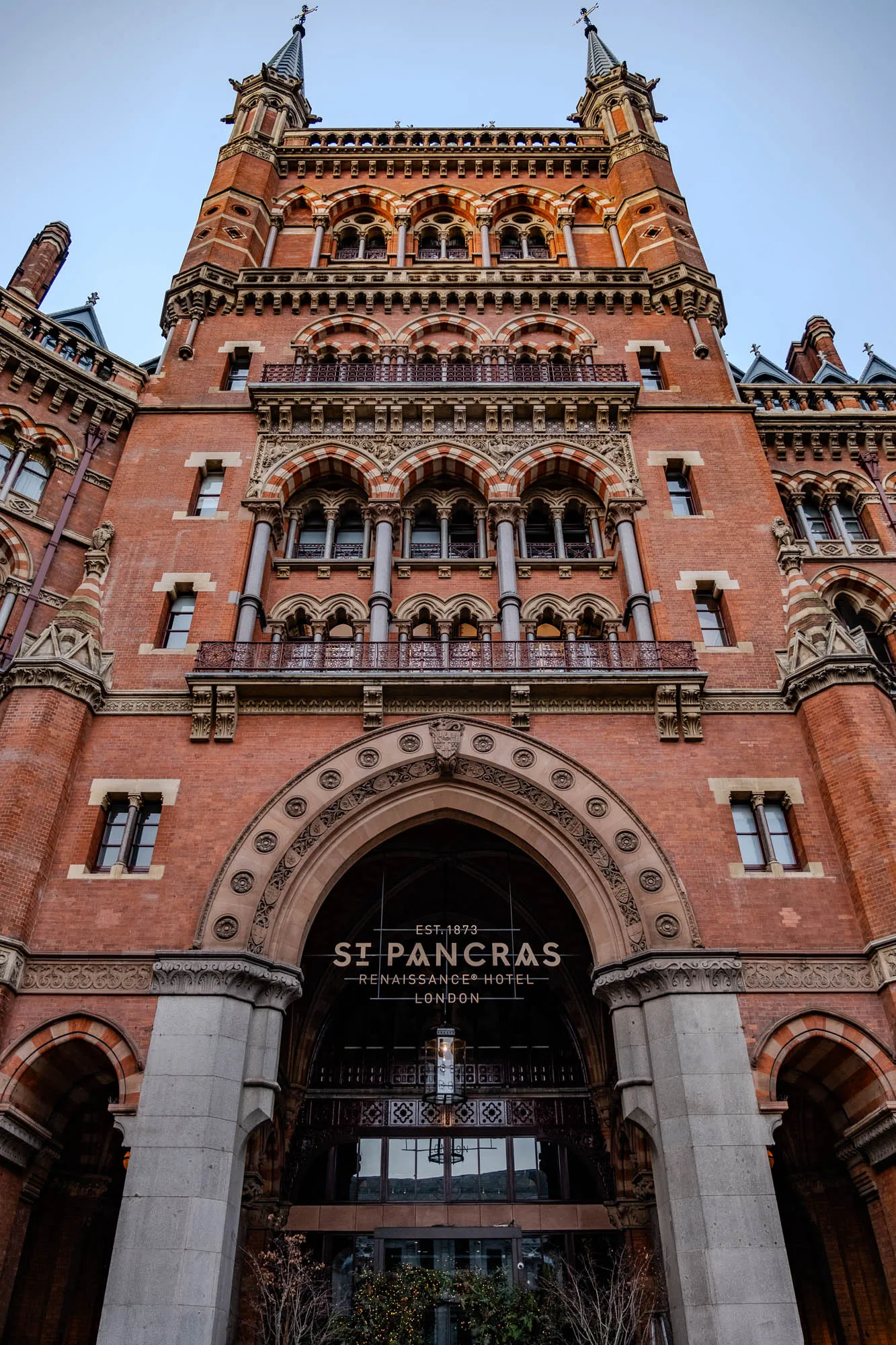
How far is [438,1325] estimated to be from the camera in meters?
18.5

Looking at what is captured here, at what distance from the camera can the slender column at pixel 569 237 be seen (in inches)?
1244

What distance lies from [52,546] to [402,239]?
1697 cm

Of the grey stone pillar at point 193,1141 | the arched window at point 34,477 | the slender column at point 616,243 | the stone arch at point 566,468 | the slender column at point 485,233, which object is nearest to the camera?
the grey stone pillar at point 193,1141

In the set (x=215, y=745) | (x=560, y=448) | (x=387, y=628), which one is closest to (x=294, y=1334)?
(x=215, y=745)

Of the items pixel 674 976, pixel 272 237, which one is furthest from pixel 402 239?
pixel 674 976

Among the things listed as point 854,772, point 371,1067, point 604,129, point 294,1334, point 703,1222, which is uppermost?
point 604,129

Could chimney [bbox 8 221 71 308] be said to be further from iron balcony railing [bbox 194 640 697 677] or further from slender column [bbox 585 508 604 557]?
slender column [bbox 585 508 604 557]

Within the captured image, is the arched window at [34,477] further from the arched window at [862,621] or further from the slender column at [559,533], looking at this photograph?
the arched window at [862,621]

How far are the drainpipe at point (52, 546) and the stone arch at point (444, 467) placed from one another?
789 cm

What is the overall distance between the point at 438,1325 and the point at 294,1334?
14.2ft

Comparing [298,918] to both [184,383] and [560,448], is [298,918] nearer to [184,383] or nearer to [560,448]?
[560,448]

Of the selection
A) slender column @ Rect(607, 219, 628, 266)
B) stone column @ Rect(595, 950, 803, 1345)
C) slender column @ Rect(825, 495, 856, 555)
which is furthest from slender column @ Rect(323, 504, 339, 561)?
slender column @ Rect(607, 219, 628, 266)

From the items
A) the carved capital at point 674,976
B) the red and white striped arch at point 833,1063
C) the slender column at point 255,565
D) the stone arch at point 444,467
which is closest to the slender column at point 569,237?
the stone arch at point 444,467

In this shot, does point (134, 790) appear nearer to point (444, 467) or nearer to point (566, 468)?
point (444, 467)
